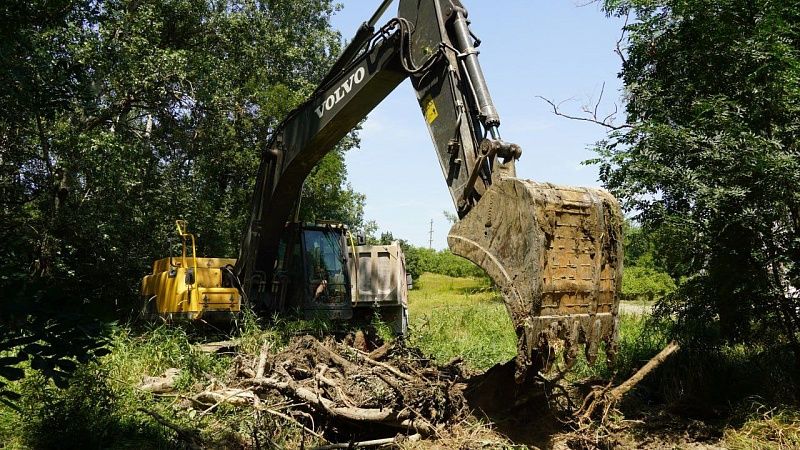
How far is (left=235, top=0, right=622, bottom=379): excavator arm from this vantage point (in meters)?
4.57

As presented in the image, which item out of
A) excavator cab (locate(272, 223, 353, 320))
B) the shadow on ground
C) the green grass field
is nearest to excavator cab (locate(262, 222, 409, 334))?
excavator cab (locate(272, 223, 353, 320))

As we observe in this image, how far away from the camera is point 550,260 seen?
4.59m

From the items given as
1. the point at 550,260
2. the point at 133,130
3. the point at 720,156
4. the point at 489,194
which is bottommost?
the point at 550,260

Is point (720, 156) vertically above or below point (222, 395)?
above

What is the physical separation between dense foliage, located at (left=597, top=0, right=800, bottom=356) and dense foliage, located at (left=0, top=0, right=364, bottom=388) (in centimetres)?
593

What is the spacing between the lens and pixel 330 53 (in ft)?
77.8

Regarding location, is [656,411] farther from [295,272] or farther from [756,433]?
[295,272]

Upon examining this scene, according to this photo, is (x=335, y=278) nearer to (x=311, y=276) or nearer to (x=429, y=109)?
(x=311, y=276)

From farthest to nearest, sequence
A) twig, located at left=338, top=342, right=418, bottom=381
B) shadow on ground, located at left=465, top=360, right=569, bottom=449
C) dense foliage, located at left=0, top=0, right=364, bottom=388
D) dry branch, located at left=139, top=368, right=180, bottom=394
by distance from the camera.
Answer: dense foliage, located at left=0, top=0, right=364, bottom=388
dry branch, located at left=139, top=368, right=180, bottom=394
twig, located at left=338, top=342, right=418, bottom=381
shadow on ground, located at left=465, top=360, right=569, bottom=449

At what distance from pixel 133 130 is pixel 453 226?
12.1 metres

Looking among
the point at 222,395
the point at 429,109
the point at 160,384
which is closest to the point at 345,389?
the point at 222,395

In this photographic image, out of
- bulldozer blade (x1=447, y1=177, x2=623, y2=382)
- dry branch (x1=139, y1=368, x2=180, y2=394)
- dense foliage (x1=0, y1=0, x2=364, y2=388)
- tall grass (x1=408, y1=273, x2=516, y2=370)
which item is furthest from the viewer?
tall grass (x1=408, y1=273, x2=516, y2=370)

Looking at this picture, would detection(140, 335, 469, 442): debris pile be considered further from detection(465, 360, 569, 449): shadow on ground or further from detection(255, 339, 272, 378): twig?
detection(465, 360, 569, 449): shadow on ground

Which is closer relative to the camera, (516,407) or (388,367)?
(516,407)
